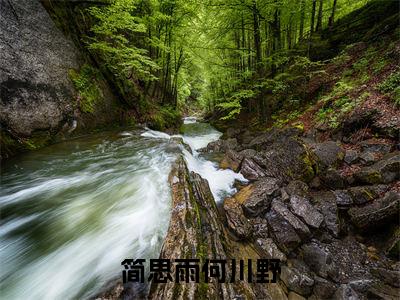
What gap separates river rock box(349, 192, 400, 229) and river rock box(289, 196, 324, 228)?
25.3 inches

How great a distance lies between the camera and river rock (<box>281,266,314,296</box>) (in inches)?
131

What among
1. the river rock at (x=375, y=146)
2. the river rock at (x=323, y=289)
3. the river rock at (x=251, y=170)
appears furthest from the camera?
the river rock at (x=251, y=170)

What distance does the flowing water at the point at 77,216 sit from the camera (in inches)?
108

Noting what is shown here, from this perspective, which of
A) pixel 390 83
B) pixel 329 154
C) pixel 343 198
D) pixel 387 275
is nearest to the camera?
pixel 387 275

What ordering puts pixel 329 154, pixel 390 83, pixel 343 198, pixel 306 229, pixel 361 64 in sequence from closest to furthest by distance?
pixel 306 229
pixel 343 198
pixel 329 154
pixel 390 83
pixel 361 64

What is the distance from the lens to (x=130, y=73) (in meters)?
12.9

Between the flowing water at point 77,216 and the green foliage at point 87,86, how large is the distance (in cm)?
254

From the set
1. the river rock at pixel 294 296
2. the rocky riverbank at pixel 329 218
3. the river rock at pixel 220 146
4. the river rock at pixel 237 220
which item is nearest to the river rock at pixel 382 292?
the rocky riverbank at pixel 329 218

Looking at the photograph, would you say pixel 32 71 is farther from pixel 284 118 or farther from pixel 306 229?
pixel 284 118

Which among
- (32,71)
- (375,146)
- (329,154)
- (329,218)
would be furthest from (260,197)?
(32,71)

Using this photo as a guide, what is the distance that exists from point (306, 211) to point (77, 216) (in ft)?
14.7

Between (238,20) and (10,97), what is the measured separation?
8.73 metres

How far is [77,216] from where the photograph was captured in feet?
12.6

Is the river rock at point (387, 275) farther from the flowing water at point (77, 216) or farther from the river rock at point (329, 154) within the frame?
the flowing water at point (77, 216)
